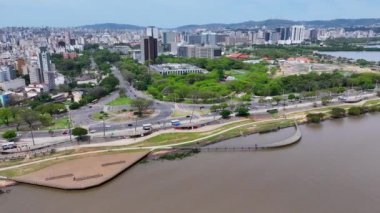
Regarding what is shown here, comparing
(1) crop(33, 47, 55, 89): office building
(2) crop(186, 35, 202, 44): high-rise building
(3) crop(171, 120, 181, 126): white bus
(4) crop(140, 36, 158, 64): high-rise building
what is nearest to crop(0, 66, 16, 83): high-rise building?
(1) crop(33, 47, 55, 89): office building

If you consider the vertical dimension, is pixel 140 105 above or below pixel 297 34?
below

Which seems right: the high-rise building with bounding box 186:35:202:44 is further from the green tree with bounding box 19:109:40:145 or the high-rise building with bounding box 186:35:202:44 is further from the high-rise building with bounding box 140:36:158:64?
the green tree with bounding box 19:109:40:145

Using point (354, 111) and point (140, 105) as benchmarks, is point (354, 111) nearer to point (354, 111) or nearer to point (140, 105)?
point (354, 111)

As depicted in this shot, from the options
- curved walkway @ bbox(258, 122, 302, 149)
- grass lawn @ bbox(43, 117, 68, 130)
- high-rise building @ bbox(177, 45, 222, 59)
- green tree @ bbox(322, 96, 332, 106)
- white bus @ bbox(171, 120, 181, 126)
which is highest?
high-rise building @ bbox(177, 45, 222, 59)

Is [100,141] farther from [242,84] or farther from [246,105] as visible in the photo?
[242,84]

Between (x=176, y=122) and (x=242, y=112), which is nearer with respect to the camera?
(x=176, y=122)

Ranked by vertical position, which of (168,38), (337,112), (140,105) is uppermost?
(168,38)

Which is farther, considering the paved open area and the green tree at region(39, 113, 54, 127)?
the green tree at region(39, 113, 54, 127)

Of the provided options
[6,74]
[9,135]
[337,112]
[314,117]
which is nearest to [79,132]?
[9,135]

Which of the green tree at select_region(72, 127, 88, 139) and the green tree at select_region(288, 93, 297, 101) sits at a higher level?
the green tree at select_region(288, 93, 297, 101)
